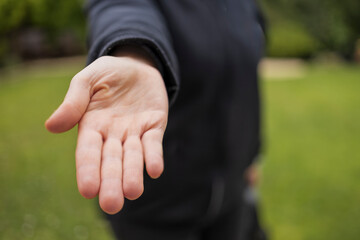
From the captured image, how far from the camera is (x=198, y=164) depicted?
1021 mm

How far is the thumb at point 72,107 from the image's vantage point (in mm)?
536

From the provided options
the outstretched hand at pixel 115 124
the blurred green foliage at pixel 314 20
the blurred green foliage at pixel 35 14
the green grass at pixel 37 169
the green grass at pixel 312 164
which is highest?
the blurred green foliage at pixel 35 14

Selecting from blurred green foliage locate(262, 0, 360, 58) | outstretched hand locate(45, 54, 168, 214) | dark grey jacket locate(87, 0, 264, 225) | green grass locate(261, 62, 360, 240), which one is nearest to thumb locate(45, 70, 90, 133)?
outstretched hand locate(45, 54, 168, 214)

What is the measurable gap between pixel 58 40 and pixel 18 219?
1.20 meters

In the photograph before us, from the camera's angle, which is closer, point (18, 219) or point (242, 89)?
point (242, 89)

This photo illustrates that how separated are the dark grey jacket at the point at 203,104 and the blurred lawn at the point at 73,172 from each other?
256 millimetres

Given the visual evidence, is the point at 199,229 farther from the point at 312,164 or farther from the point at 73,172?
the point at 312,164

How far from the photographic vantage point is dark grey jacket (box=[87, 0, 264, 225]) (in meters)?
0.89

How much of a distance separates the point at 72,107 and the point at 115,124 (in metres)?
0.08

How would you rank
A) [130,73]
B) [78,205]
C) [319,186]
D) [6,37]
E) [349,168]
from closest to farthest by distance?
[130,73] < [6,37] < [78,205] < [319,186] < [349,168]

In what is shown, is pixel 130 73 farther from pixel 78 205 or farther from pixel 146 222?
pixel 78 205

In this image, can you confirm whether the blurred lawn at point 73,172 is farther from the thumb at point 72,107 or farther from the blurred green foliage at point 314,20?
the blurred green foliage at point 314,20

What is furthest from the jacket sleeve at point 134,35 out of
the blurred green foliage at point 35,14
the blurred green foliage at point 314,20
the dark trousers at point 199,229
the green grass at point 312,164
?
the blurred green foliage at point 314,20

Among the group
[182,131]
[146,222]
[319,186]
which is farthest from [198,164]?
[319,186]
